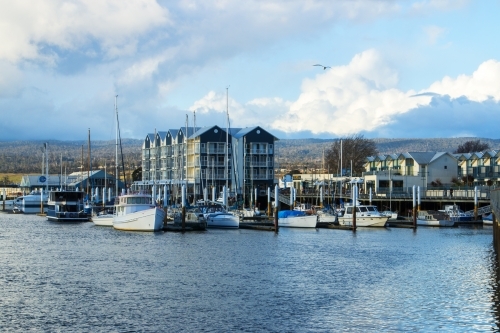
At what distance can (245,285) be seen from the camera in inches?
1606

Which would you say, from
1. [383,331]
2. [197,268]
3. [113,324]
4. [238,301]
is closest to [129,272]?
[197,268]

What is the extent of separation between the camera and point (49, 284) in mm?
40656

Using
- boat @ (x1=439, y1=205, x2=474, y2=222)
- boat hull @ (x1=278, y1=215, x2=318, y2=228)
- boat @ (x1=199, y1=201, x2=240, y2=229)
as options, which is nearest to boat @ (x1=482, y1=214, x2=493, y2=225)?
boat @ (x1=439, y1=205, x2=474, y2=222)

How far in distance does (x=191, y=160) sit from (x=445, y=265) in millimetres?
95289

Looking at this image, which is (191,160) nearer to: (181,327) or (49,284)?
(49,284)

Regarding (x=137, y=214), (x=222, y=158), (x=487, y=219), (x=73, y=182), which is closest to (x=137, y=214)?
(x=137, y=214)

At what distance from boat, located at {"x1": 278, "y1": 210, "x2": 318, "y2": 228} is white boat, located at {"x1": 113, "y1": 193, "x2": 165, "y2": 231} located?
15850mm

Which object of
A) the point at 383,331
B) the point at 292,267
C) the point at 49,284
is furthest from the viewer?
the point at 292,267

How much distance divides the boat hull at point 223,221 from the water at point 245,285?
1457cm

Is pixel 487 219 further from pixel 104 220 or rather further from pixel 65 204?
pixel 65 204

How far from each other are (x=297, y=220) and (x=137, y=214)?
19265mm

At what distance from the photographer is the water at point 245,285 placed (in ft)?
103

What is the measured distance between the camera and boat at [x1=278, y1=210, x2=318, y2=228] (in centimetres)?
8600

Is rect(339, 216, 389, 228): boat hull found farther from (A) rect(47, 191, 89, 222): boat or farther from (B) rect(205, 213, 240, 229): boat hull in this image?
(A) rect(47, 191, 89, 222): boat
